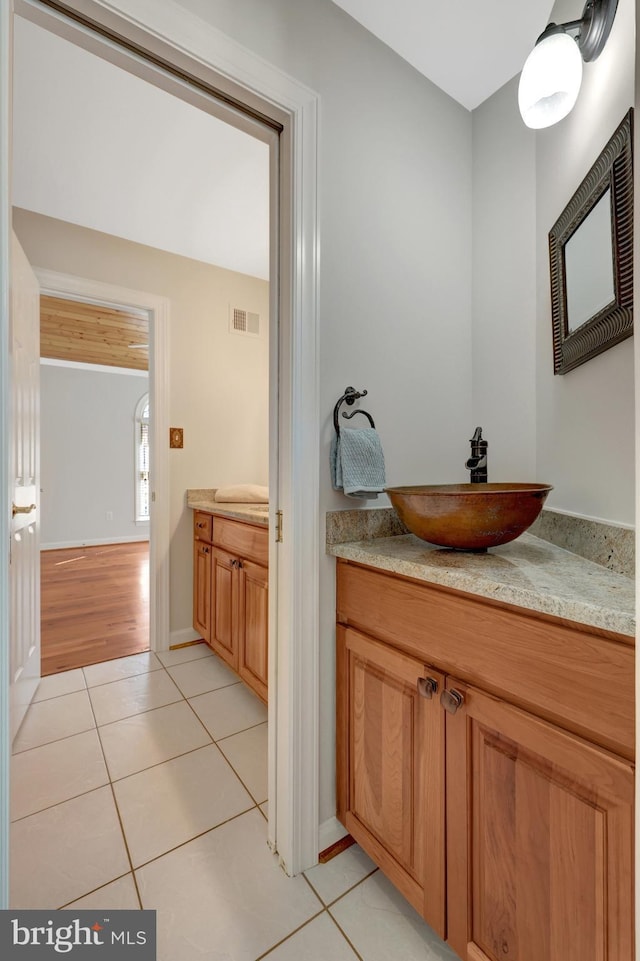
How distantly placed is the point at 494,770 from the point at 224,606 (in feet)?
5.38

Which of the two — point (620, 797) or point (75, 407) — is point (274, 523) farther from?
point (75, 407)

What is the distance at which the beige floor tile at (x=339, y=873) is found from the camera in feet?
3.53

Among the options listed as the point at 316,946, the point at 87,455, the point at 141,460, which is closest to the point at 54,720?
the point at 316,946

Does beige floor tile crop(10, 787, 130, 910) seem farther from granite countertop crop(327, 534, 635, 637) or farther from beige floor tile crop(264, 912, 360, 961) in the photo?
granite countertop crop(327, 534, 635, 637)

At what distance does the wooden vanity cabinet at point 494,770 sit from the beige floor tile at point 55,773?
1.01m

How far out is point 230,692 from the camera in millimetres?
2039

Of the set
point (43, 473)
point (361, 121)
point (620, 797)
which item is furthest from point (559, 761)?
point (43, 473)

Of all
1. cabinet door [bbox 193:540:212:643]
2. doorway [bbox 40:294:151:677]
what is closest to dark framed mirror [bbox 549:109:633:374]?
cabinet door [bbox 193:540:212:643]

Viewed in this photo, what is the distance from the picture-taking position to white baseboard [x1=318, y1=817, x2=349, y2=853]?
1.17 metres

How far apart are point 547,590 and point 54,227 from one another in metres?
2.88

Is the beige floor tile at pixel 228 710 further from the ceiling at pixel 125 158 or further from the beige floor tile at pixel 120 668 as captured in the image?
the ceiling at pixel 125 158

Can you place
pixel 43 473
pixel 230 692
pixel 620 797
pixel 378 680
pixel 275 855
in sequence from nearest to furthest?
1. pixel 620 797
2. pixel 378 680
3. pixel 275 855
4. pixel 230 692
5. pixel 43 473

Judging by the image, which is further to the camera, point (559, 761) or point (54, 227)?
point (54, 227)

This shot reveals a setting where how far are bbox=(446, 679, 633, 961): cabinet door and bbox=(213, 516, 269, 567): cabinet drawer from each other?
1.10 metres
